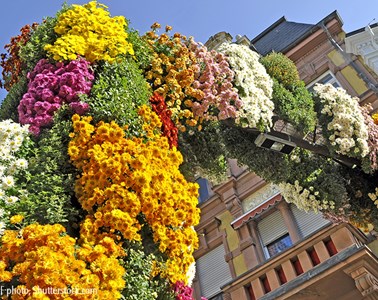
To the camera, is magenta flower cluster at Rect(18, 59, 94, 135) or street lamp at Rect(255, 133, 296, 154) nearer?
magenta flower cluster at Rect(18, 59, 94, 135)

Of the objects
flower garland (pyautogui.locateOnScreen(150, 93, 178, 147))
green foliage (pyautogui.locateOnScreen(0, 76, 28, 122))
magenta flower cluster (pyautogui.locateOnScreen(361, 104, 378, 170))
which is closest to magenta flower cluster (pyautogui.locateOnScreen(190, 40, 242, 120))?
flower garland (pyautogui.locateOnScreen(150, 93, 178, 147))

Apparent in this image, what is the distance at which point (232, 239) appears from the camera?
15039 millimetres

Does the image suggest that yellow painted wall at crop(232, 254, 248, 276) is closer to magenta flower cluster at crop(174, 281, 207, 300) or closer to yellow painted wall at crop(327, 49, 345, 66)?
yellow painted wall at crop(327, 49, 345, 66)

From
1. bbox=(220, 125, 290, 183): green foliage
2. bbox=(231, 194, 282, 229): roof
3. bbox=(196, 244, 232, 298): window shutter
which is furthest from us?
bbox=(196, 244, 232, 298): window shutter

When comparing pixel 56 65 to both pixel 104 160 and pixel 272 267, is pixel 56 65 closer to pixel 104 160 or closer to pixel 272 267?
pixel 104 160

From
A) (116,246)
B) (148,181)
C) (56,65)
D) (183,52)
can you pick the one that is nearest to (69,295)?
(116,246)

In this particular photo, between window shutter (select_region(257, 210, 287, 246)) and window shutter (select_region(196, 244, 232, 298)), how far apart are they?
5.21 ft

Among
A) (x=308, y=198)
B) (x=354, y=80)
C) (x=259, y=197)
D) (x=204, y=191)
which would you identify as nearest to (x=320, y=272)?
(x=308, y=198)

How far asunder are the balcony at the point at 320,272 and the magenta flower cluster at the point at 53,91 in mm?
6663

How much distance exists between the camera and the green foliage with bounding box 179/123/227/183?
5539mm

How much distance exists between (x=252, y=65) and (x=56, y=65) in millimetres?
2745

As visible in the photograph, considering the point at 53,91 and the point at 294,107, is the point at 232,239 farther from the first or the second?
the point at 53,91

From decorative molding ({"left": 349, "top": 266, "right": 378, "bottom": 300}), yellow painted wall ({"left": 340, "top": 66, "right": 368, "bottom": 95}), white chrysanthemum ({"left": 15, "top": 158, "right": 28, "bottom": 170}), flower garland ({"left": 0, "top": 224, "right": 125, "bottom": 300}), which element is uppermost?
yellow painted wall ({"left": 340, "top": 66, "right": 368, "bottom": 95})

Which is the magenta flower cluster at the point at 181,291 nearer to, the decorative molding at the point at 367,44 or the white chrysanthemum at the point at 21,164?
the white chrysanthemum at the point at 21,164
